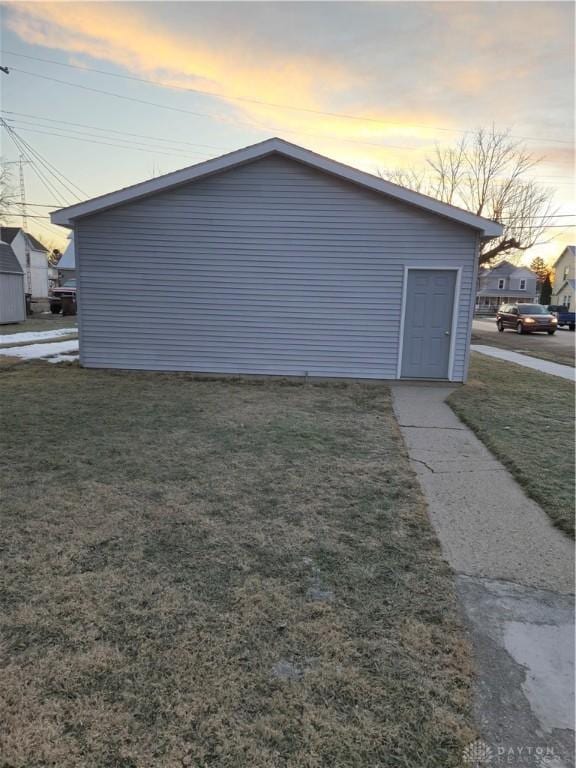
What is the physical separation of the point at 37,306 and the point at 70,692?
99.9 feet

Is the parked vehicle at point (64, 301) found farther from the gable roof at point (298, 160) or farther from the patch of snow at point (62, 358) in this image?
the gable roof at point (298, 160)

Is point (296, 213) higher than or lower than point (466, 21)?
lower

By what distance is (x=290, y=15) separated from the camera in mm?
8938

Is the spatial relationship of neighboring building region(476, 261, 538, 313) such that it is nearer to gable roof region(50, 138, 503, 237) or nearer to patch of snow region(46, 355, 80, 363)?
gable roof region(50, 138, 503, 237)

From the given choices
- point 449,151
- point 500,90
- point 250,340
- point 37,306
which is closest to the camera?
point 250,340

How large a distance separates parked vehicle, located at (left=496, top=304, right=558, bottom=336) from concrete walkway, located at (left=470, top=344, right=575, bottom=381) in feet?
36.7

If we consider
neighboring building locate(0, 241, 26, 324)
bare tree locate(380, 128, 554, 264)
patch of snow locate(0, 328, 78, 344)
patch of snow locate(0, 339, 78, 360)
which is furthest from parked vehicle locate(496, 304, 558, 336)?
neighboring building locate(0, 241, 26, 324)

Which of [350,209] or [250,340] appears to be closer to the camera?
[350,209]

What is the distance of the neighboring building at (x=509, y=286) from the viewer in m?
60.6

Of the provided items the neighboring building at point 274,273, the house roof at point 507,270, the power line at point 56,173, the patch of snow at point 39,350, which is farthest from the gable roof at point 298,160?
the house roof at point 507,270

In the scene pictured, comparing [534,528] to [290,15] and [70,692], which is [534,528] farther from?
[290,15]

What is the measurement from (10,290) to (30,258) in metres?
25.9

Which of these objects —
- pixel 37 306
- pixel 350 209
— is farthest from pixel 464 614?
pixel 37 306

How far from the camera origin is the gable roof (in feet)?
26.4
